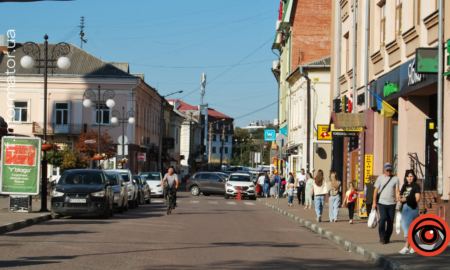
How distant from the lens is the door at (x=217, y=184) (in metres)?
40.3

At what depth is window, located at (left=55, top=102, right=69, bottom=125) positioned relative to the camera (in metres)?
49.0

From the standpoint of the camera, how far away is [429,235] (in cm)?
902

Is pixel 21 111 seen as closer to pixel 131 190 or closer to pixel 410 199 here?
pixel 131 190

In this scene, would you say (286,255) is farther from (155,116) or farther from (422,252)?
(155,116)

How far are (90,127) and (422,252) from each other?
42267mm

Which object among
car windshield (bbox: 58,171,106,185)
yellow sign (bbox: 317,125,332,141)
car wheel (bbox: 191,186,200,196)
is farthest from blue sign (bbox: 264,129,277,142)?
car windshield (bbox: 58,171,106,185)

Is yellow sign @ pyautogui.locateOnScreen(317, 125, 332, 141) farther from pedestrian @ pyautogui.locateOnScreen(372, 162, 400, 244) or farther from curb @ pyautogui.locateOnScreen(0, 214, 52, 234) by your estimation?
pedestrian @ pyautogui.locateOnScreen(372, 162, 400, 244)

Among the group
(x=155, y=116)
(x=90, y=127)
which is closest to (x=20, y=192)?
(x=90, y=127)

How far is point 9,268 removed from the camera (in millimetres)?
8680

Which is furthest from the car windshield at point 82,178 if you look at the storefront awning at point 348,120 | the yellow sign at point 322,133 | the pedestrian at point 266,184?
the pedestrian at point 266,184

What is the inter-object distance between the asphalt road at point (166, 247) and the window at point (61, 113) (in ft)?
109

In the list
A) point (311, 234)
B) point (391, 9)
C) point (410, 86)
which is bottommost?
point (311, 234)

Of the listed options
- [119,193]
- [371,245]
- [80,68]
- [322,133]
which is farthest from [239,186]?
[371,245]

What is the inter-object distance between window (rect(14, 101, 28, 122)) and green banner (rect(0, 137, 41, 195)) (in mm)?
31508
